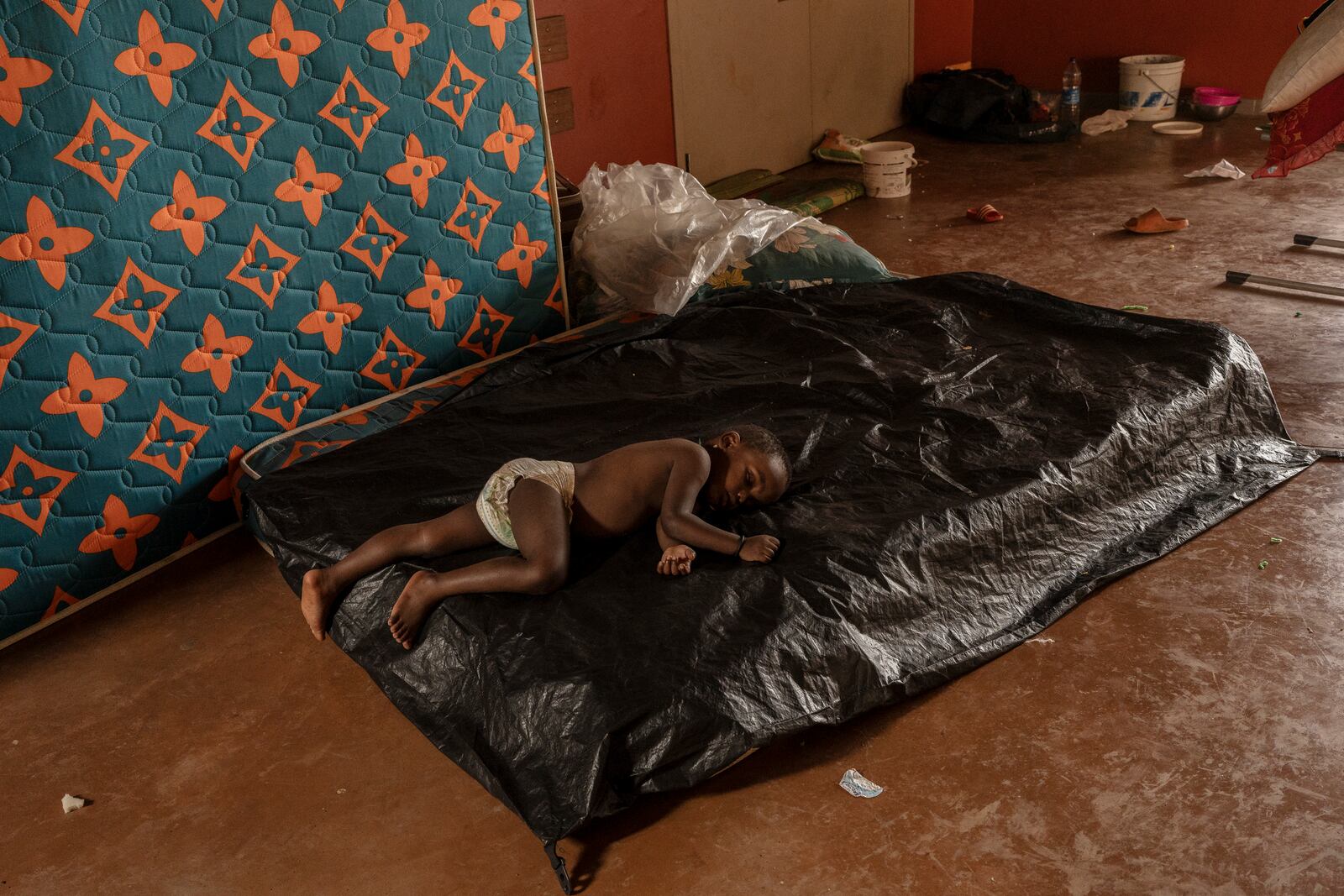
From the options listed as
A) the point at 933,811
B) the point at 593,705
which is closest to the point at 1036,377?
the point at 933,811

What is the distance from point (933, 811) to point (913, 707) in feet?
0.82

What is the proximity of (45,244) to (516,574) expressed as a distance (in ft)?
4.13

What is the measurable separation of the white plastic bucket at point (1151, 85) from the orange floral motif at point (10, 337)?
5.70 m

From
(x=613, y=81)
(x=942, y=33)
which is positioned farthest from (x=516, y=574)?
(x=942, y=33)

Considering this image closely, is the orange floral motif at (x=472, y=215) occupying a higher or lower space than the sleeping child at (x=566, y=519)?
higher

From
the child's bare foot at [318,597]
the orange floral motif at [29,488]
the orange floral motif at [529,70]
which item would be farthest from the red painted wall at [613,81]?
the child's bare foot at [318,597]

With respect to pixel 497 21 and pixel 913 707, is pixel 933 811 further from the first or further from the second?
pixel 497 21

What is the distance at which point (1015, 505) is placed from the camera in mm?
2283

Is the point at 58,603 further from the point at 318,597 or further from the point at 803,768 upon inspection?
the point at 803,768

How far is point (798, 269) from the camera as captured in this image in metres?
3.51

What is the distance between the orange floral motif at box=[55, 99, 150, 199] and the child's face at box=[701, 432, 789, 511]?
145 centimetres

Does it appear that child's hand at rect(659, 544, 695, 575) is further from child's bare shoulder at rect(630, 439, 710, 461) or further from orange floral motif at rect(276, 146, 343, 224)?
orange floral motif at rect(276, 146, 343, 224)

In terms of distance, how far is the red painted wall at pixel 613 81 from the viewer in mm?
4383

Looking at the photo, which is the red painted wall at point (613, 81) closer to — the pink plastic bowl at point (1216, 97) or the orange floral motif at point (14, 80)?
the orange floral motif at point (14, 80)
